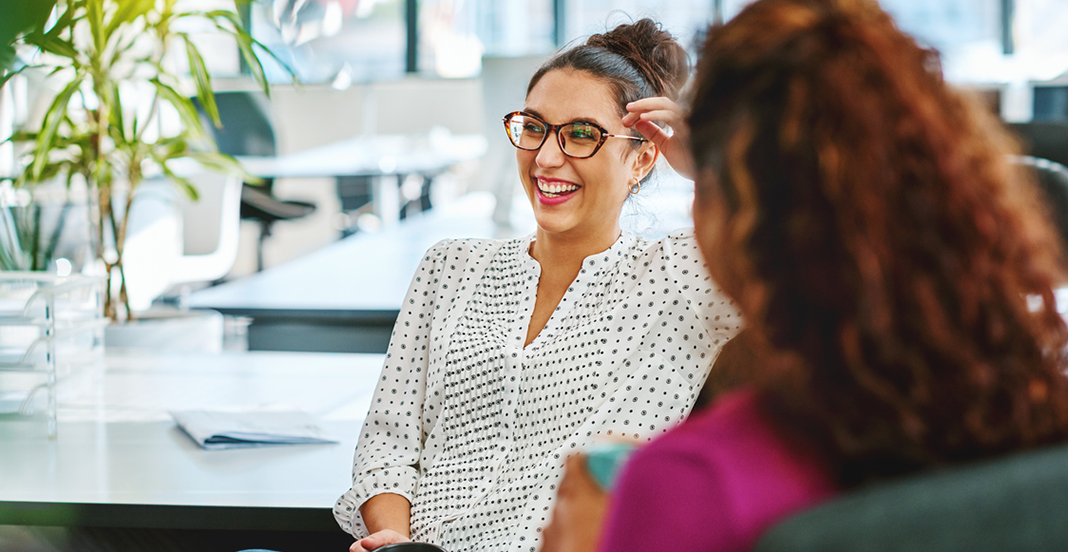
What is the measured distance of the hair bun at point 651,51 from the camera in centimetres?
142

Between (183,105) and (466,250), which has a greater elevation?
(183,105)

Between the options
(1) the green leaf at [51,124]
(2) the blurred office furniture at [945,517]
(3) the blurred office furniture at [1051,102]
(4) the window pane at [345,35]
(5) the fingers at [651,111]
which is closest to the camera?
(2) the blurred office furniture at [945,517]

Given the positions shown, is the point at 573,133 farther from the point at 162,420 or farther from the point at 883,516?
the point at 883,516

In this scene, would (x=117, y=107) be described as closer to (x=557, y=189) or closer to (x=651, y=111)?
(x=557, y=189)

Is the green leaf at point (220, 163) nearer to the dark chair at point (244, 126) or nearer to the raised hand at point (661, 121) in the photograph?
the raised hand at point (661, 121)

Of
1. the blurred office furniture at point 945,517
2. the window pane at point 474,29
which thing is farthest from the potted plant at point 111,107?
the window pane at point 474,29

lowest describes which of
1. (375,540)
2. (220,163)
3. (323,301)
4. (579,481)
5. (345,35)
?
(375,540)

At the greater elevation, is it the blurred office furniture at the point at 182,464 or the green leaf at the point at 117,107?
the green leaf at the point at 117,107

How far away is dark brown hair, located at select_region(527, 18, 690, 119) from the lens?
1.37 meters

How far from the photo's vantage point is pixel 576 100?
Result: 1.34 meters

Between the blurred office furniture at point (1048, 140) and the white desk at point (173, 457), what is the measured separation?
176 centimetres

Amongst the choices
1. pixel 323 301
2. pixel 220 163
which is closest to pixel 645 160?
pixel 323 301

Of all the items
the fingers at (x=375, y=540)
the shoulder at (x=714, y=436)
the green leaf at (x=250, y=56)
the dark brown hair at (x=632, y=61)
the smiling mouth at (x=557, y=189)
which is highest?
the green leaf at (x=250, y=56)

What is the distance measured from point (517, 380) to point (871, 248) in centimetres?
81
